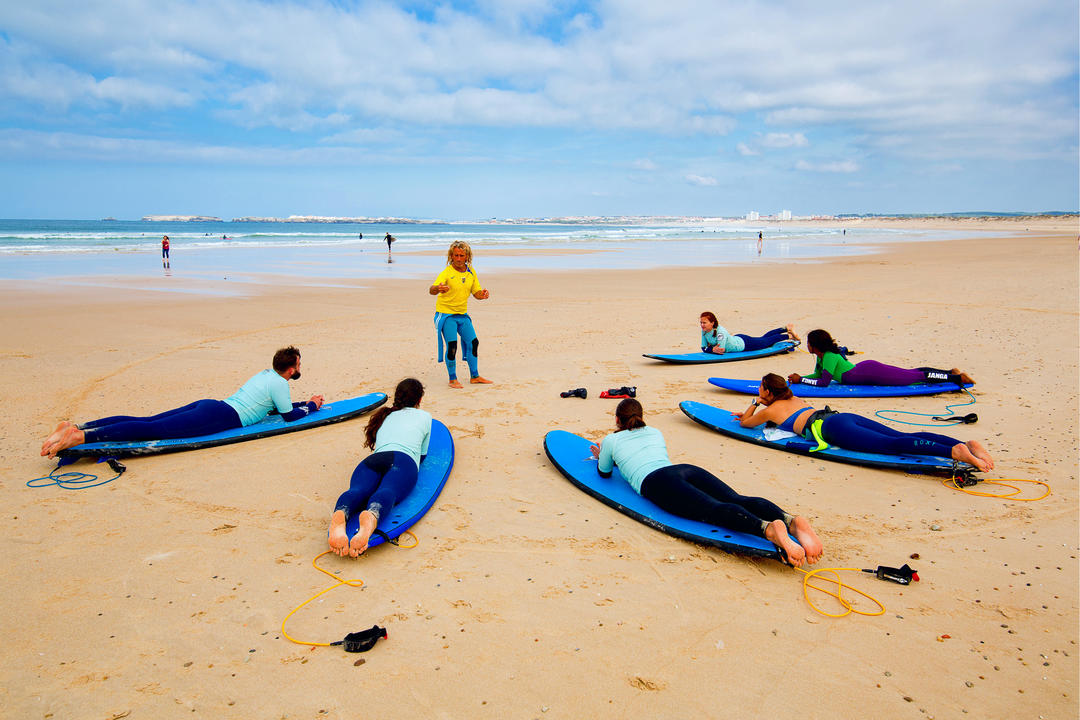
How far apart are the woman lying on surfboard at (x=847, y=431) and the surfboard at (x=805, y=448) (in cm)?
5

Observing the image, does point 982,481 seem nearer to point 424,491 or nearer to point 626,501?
point 626,501

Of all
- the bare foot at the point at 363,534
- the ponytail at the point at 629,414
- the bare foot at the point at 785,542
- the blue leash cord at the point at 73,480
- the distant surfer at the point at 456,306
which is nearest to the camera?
the bare foot at the point at 785,542

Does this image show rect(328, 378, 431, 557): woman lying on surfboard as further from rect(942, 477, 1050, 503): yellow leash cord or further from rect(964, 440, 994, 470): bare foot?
rect(964, 440, 994, 470): bare foot

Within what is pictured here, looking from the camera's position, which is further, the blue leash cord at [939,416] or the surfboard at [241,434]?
the blue leash cord at [939,416]

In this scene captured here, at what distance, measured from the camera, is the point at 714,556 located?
4.01 metres

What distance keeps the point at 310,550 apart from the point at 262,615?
2.32 ft

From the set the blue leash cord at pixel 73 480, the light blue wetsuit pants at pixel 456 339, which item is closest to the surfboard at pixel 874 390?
the light blue wetsuit pants at pixel 456 339

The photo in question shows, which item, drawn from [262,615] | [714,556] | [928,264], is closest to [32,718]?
[262,615]

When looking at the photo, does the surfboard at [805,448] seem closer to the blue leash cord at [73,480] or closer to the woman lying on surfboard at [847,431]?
the woman lying on surfboard at [847,431]

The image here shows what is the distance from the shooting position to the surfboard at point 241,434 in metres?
5.61

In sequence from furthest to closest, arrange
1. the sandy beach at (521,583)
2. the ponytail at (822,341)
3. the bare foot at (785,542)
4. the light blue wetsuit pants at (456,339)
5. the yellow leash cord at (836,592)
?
the light blue wetsuit pants at (456,339) < the ponytail at (822,341) < the bare foot at (785,542) < the yellow leash cord at (836,592) < the sandy beach at (521,583)

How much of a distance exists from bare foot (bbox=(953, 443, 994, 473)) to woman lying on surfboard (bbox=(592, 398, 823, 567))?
6.07ft

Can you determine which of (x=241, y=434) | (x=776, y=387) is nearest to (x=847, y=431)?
(x=776, y=387)

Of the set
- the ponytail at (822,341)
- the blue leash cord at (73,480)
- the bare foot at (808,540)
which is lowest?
the blue leash cord at (73,480)
